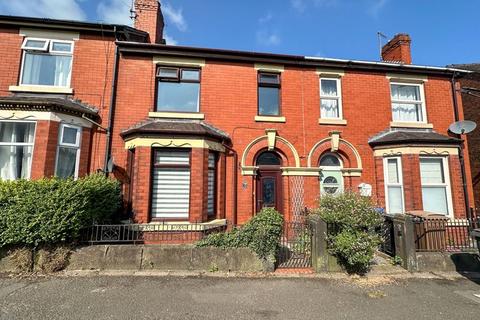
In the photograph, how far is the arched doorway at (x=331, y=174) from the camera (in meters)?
9.73

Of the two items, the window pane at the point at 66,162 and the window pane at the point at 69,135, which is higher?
the window pane at the point at 69,135

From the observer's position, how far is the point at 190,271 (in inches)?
234

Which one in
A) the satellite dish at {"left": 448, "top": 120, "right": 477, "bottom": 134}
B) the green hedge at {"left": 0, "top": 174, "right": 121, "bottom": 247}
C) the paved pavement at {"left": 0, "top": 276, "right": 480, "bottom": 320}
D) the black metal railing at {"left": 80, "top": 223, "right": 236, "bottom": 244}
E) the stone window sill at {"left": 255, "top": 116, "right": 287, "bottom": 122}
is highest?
the stone window sill at {"left": 255, "top": 116, "right": 287, "bottom": 122}

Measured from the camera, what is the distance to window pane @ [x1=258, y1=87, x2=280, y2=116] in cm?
991

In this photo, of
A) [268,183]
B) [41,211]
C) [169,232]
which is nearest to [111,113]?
[41,211]

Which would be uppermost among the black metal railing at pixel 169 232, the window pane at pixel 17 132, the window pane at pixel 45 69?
the window pane at pixel 45 69

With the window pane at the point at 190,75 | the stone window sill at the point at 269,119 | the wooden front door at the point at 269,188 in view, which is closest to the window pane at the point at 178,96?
the window pane at the point at 190,75

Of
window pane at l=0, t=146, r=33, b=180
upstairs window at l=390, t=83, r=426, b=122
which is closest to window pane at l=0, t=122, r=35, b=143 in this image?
window pane at l=0, t=146, r=33, b=180

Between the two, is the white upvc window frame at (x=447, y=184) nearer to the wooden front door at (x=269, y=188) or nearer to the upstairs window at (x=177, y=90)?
the wooden front door at (x=269, y=188)

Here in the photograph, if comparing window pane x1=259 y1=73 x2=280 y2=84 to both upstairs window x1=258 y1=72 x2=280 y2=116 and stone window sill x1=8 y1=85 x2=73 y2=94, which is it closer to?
upstairs window x1=258 y1=72 x2=280 y2=116

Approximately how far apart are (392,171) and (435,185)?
4.84 ft

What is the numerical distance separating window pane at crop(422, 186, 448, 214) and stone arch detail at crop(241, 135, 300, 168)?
15.1 feet

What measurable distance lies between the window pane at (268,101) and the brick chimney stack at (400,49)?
20.3 ft

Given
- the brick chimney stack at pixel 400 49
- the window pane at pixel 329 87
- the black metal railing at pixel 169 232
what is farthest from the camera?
the brick chimney stack at pixel 400 49
